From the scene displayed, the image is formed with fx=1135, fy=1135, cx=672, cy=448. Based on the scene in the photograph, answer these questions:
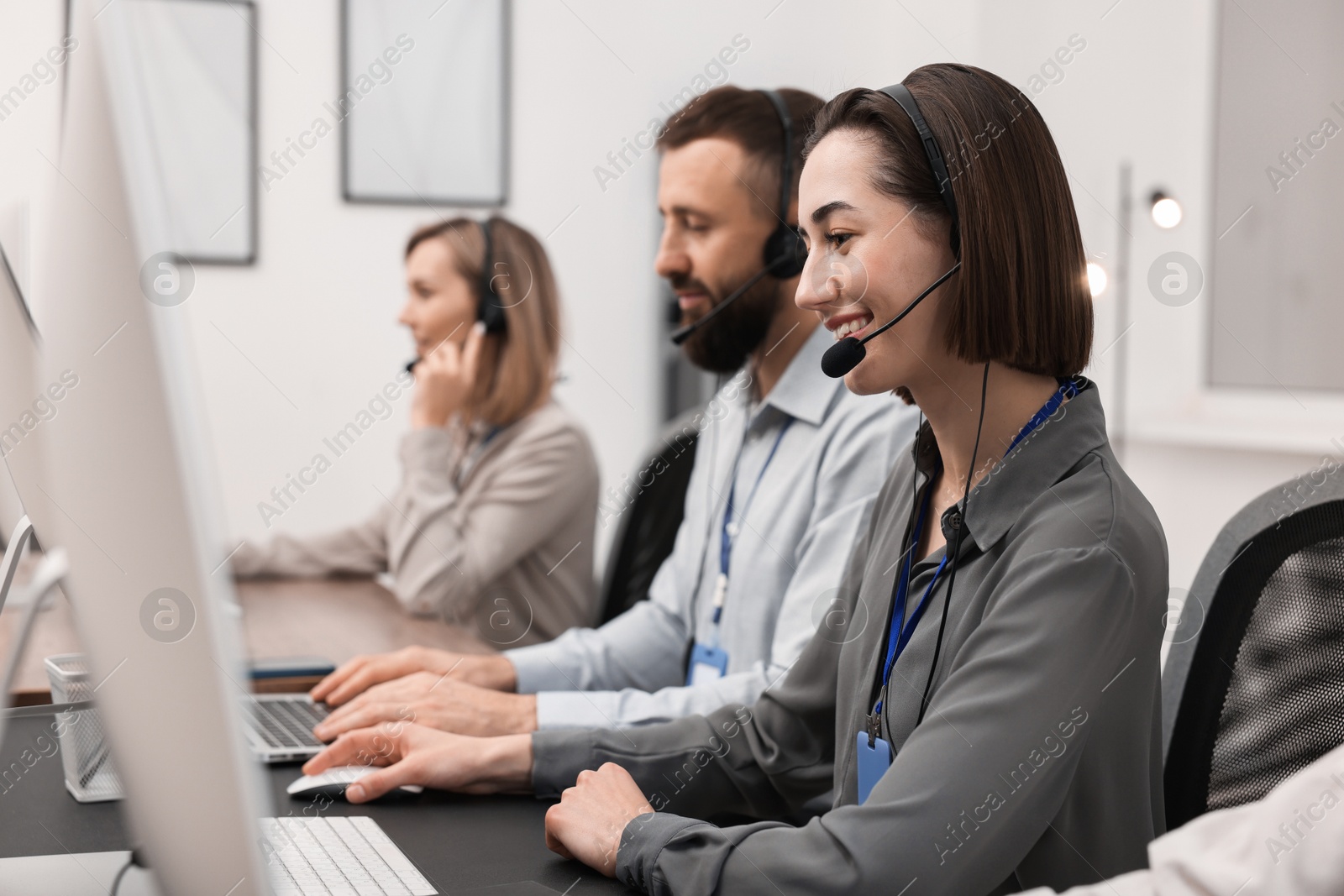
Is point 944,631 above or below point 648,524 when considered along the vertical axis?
above

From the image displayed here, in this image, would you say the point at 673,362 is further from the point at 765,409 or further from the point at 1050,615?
the point at 1050,615

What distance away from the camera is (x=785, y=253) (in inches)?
59.2

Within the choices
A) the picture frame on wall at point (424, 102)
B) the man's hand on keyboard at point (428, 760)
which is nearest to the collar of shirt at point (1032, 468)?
the man's hand on keyboard at point (428, 760)

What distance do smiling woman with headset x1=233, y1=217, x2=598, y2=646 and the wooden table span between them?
13 cm

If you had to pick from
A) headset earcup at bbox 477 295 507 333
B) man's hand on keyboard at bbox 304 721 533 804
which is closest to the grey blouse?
man's hand on keyboard at bbox 304 721 533 804

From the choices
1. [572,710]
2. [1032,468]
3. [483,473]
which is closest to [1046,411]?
[1032,468]

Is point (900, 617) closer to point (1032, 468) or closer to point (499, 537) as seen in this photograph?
point (1032, 468)

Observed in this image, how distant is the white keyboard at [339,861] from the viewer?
2.49 feet

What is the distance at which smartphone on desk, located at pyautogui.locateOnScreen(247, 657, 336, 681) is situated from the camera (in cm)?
138

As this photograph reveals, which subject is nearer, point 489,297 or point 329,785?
point 329,785

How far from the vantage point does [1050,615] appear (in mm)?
772

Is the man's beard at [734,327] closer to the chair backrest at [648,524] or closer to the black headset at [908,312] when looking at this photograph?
the chair backrest at [648,524]

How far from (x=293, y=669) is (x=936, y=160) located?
3.20 ft

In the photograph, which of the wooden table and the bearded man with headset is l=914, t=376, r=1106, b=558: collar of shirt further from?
the wooden table
